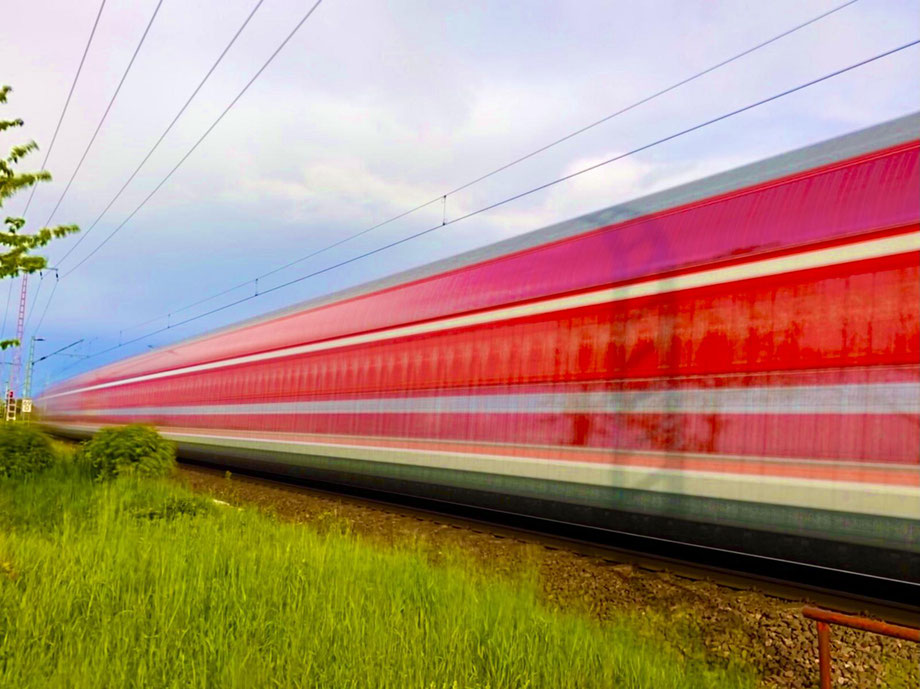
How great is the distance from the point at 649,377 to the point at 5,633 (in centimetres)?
523

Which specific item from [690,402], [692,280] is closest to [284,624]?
[690,402]

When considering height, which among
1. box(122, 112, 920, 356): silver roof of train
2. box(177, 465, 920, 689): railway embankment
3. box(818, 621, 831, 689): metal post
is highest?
box(122, 112, 920, 356): silver roof of train

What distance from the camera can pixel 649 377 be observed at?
21.3ft

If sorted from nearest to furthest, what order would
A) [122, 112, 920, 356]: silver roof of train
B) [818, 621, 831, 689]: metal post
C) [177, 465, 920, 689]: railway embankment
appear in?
[818, 621, 831, 689]: metal post
[177, 465, 920, 689]: railway embankment
[122, 112, 920, 356]: silver roof of train

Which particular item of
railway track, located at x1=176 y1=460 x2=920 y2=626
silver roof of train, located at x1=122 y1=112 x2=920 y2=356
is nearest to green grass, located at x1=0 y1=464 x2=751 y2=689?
railway track, located at x1=176 y1=460 x2=920 y2=626

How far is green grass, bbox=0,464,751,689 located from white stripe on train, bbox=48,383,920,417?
6.78 feet

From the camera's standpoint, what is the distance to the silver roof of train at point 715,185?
5613 mm

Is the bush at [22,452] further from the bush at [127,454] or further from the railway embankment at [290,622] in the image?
the railway embankment at [290,622]

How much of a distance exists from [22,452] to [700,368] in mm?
12231

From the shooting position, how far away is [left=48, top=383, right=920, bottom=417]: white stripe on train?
484 cm

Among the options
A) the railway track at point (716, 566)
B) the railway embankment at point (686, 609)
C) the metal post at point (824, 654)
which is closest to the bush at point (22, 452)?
the railway track at point (716, 566)

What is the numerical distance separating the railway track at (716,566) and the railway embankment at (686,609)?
0.11 meters

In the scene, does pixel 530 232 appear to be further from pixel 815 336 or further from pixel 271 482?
pixel 271 482

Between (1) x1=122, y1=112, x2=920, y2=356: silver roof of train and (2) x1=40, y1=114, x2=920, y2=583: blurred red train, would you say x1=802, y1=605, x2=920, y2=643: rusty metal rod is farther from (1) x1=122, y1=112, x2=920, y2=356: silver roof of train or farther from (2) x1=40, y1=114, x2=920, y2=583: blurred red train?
(1) x1=122, y1=112, x2=920, y2=356: silver roof of train
